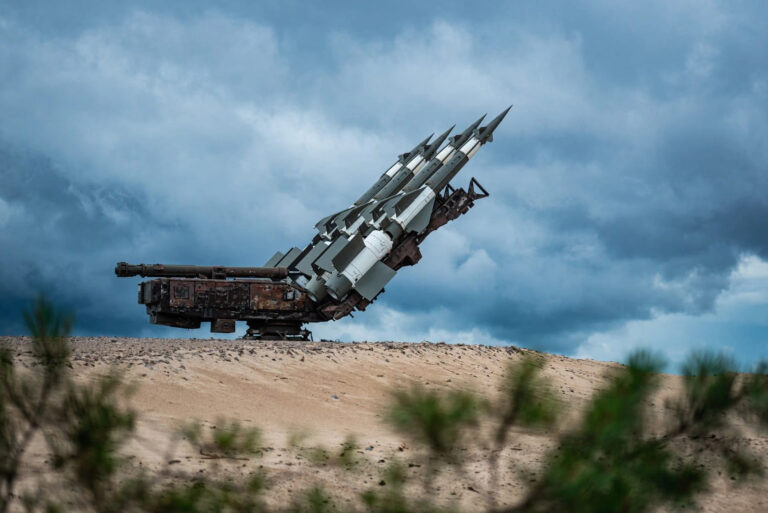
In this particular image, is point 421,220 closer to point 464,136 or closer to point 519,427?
point 464,136

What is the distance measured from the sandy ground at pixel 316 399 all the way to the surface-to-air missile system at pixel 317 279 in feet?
9.02

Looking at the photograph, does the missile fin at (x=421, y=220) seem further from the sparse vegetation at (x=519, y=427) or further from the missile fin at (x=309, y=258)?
the sparse vegetation at (x=519, y=427)

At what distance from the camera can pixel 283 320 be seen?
1609 centimetres

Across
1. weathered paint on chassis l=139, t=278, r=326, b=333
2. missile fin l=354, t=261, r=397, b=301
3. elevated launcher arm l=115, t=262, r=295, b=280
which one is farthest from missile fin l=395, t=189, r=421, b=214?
elevated launcher arm l=115, t=262, r=295, b=280

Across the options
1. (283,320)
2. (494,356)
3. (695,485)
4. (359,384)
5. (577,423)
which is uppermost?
(283,320)

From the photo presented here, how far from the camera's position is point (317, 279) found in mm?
16422

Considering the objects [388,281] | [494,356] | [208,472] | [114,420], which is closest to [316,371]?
[494,356]

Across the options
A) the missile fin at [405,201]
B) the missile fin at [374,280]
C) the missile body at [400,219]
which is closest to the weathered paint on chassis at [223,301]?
the missile body at [400,219]

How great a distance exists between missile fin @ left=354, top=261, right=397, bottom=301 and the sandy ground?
3.09 metres

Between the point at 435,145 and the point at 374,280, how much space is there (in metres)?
5.91

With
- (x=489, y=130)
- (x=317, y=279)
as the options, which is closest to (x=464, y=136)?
(x=489, y=130)

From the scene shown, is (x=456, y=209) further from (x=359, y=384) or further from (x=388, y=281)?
(x=359, y=384)

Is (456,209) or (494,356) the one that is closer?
(494,356)

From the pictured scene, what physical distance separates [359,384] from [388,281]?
630 cm
